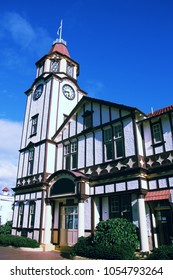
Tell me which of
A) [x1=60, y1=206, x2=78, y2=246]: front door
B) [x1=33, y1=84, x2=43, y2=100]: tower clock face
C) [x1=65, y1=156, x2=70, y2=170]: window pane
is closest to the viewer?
[x1=60, y1=206, x2=78, y2=246]: front door

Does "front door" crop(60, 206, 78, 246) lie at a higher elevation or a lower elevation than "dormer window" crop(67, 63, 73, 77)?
lower

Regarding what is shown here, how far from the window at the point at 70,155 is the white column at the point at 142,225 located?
676 centimetres

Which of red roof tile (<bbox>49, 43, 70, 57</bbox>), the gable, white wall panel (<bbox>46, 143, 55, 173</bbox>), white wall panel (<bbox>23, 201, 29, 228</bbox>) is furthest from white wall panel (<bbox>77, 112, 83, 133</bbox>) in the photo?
red roof tile (<bbox>49, 43, 70, 57</bbox>)

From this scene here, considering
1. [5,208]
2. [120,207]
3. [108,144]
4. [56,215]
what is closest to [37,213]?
[56,215]

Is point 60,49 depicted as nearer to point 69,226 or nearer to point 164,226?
point 69,226

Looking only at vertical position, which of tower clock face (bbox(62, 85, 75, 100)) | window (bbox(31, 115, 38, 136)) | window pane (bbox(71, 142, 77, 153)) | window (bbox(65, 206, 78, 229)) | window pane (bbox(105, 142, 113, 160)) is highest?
tower clock face (bbox(62, 85, 75, 100))

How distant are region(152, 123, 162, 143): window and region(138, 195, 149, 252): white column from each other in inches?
139

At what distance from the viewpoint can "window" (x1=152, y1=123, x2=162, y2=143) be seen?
13.4m

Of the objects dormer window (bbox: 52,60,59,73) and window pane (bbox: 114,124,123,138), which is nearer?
window pane (bbox: 114,124,123,138)

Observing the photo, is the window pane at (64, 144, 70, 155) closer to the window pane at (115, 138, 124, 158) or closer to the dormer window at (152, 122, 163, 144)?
the window pane at (115, 138, 124, 158)

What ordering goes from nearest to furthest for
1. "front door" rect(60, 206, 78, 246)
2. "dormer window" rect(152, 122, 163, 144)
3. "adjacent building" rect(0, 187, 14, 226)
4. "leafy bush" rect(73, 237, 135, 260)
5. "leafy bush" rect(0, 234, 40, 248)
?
1. "leafy bush" rect(73, 237, 135, 260)
2. "dormer window" rect(152, 122, 163, 144)
3. "front door" rect(60, 206, 78, 246)
4. "leafy bush" rect(0, 234, 40, 248)
5. "adjacent building" rect(0, 187, 14, 226)

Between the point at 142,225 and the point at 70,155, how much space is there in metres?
8.45
